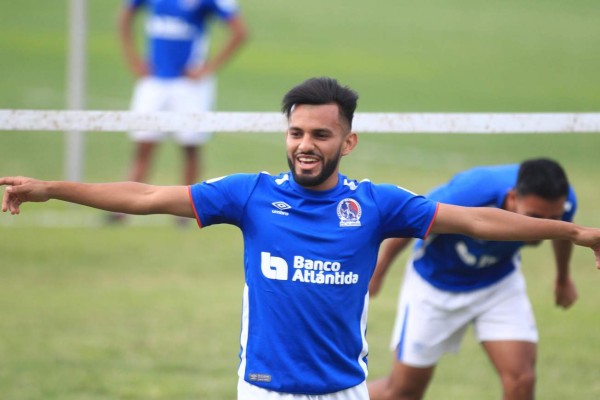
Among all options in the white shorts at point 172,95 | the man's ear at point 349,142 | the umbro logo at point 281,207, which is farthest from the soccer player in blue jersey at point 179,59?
the umbro logo at point 281,207

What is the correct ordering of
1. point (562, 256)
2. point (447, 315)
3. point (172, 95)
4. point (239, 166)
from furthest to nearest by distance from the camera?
1. point (239, 166)
2. point (172, 95)
3. point (447, 315)
4. point (562, 256)

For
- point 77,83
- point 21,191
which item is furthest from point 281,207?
point 77,83

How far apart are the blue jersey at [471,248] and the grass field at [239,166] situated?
61.7 inches

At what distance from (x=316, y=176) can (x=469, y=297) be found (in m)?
2.72

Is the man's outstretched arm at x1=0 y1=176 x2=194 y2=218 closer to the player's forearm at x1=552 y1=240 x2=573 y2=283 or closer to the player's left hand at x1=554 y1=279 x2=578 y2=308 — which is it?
the player's forearm at x1=552 y1=240 x2=573 y2=283

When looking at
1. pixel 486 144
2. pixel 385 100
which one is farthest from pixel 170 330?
pixel 385 100

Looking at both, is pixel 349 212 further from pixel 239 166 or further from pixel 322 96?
pixel 239 166

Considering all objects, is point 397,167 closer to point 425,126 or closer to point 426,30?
point 425,126

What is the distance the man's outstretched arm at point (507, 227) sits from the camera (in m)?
6.14

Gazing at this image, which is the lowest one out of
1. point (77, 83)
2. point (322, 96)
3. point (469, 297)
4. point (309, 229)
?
point (469, 297)

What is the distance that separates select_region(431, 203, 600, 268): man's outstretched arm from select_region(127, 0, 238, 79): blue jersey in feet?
33.6

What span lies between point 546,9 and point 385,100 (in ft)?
59.9

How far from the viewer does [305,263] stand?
6.12m

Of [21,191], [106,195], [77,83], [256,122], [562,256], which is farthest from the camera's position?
[77,83]
